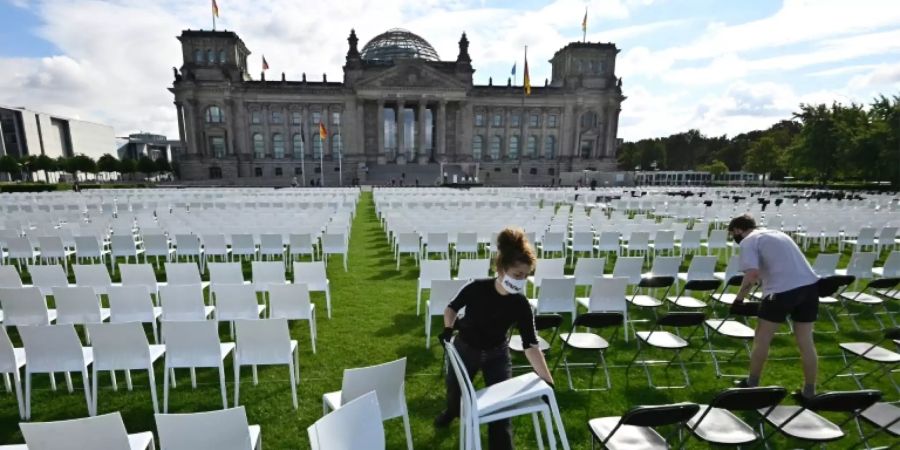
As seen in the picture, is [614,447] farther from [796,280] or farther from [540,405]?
[796,280]

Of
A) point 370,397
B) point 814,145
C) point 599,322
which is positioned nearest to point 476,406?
point 370,397

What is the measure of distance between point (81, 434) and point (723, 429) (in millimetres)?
4122

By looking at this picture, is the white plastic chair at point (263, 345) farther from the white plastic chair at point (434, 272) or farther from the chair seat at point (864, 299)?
the chair seat at point (864, 299)

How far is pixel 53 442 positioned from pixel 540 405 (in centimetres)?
272

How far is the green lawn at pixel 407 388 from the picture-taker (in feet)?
13.1

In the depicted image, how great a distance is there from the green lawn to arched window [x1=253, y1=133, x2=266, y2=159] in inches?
2709

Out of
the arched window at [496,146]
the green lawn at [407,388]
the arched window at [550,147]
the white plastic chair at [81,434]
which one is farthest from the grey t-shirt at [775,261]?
the arched window at [550,147]

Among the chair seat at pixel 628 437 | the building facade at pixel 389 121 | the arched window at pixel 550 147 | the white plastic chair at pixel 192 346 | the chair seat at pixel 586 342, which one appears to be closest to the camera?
the chair seat at pixel 628 437

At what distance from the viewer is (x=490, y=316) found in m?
3.05

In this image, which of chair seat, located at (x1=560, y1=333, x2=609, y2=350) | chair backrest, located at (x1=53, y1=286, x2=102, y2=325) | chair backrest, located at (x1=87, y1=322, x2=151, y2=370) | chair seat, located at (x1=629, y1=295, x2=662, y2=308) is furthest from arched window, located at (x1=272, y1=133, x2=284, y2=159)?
chair seat, located at (x1=560, y1=333, x2=609, y2=350)

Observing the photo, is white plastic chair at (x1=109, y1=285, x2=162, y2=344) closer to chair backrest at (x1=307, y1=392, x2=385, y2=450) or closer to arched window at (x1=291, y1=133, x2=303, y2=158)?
chair backrest at (x1=307, y1=392, x2=385, y2=450)

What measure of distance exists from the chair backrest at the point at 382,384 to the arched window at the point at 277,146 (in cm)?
7188

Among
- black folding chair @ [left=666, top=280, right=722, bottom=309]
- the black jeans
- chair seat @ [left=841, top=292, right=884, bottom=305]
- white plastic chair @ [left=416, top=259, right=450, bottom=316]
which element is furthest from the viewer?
white plastic chair @ [left=416, top=259, right=450, bottom=316]

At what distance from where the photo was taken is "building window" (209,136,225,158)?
67.0 metres
